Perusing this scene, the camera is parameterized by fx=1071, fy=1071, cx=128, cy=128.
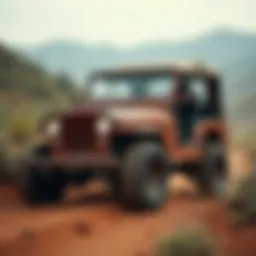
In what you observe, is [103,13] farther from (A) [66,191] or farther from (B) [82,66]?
(A) [66,191]

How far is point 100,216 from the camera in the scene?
6840 millimetres

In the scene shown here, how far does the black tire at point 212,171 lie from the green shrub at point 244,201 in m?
1.01

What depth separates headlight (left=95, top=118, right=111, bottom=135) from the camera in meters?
7.26

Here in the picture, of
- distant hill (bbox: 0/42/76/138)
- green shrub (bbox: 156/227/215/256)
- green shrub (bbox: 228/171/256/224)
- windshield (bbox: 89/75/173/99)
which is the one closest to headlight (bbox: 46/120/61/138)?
distant hill (bbox: 0/42/76/138)

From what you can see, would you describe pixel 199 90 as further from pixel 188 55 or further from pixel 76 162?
pixel 76 162

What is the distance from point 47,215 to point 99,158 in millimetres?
626

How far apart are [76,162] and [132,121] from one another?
1.55ft

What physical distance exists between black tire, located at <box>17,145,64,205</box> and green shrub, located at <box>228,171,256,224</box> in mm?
1349

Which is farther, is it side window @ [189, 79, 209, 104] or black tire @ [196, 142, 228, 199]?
black tire @ [196, 142, 228, 199]

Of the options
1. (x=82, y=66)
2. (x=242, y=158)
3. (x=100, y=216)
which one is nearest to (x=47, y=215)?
(x=100, y=216)

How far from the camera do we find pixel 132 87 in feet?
25.0

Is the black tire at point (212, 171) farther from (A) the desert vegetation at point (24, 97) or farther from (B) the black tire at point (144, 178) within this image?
(A) the desert vegetation at point (24, 97)

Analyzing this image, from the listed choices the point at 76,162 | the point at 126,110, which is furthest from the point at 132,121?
the point at 76,162

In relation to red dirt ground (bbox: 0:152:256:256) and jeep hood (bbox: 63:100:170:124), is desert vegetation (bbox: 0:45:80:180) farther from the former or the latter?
red dirt ground (bbox: 0:152:256:256)
